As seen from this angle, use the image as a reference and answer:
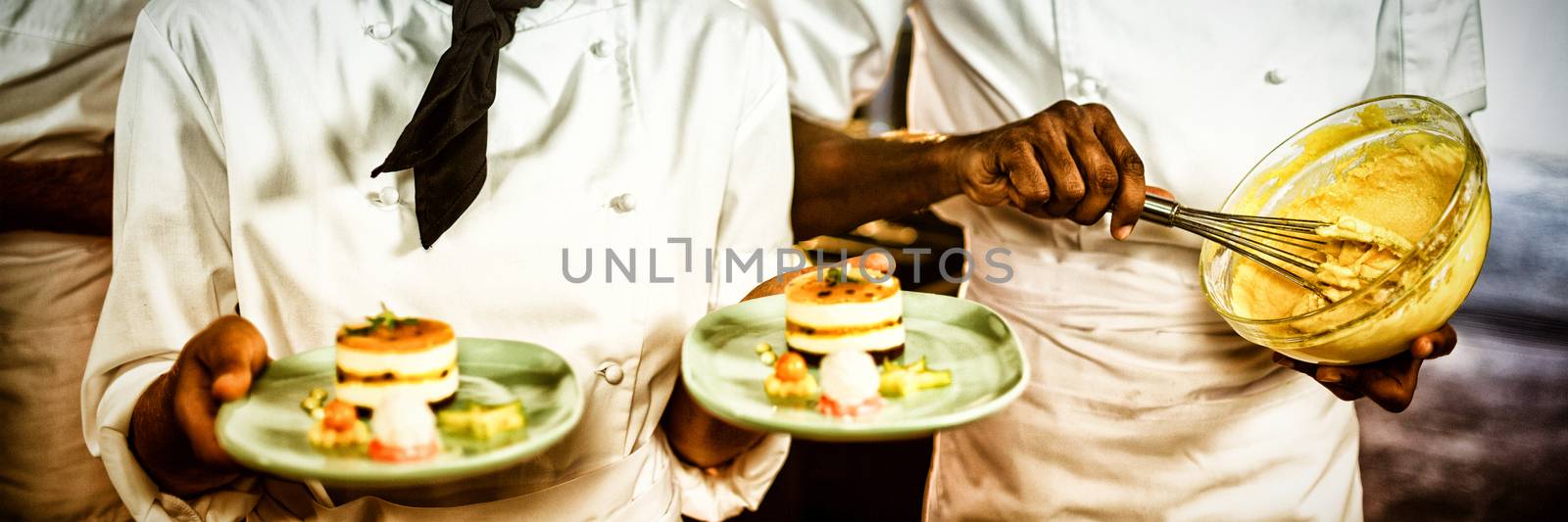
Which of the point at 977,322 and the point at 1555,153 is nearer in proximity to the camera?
the point at 977,322

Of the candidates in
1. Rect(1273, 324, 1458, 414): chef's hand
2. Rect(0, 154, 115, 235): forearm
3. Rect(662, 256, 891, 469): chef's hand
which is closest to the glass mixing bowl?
Rect(1273, 324, 1458, 414): chef's hand

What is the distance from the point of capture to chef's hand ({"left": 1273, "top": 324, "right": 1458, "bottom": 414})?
1.39 meters

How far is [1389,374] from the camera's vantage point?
5.02 ft

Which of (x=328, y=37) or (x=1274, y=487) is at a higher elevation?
(x=328, y=37)

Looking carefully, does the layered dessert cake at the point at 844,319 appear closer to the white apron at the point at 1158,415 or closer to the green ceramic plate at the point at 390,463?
the green ceramic plate at the point at 390,463

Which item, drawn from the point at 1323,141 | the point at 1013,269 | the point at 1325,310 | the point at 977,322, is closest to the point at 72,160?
the point at 977,322

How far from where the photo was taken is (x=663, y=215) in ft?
5.23

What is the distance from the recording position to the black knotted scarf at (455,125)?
1330 mm

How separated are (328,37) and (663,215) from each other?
0.53 metres

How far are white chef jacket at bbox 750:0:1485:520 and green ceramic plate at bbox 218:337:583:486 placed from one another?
804mm

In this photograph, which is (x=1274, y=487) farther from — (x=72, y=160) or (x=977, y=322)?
(x=72, y=160)

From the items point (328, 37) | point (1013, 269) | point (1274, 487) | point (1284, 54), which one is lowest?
point (1274, 487)

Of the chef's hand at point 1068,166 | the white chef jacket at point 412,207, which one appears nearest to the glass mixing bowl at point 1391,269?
the chef's hand at point 1068,166

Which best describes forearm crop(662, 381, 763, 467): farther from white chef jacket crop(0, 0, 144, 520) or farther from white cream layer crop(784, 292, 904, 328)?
white chef jacket crop(0, 0, 144, 520)
